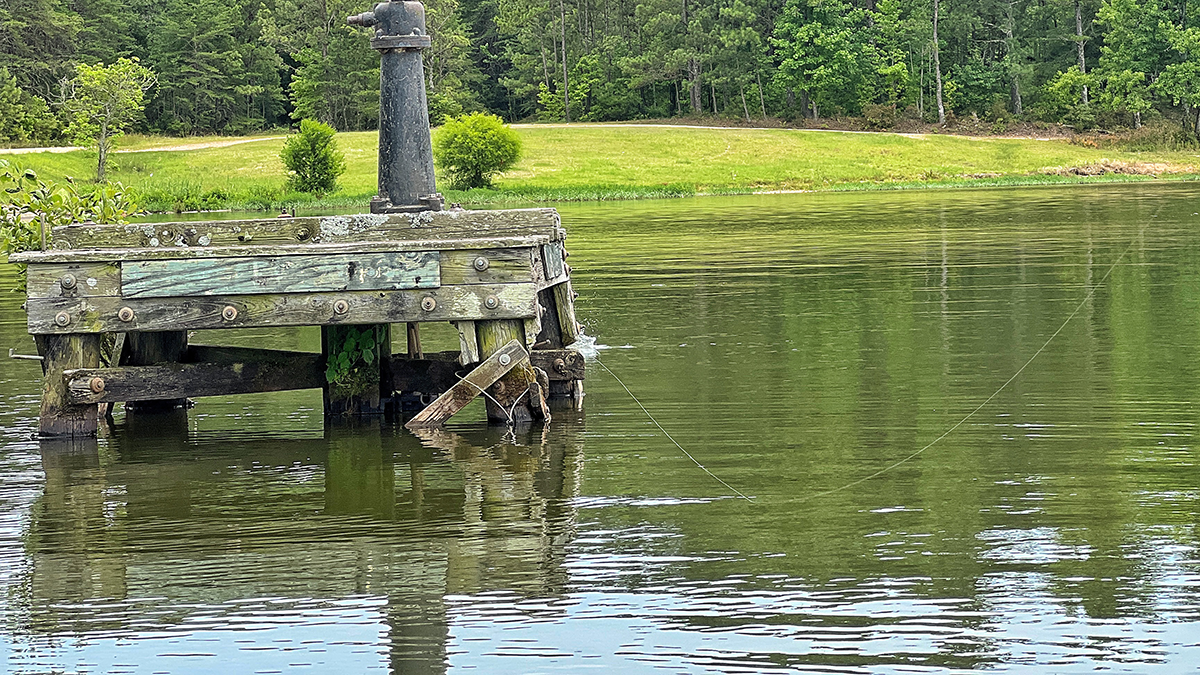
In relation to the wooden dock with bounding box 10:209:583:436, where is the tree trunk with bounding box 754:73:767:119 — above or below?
above

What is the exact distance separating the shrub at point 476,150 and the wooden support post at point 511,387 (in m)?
54.7

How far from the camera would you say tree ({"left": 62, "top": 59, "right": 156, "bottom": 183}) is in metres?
68.2

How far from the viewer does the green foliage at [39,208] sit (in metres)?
12.9

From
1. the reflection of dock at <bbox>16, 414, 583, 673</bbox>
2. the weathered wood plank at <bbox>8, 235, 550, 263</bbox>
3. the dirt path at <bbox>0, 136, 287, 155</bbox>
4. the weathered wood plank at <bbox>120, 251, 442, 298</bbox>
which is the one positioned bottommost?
the reflection of dock at <bbox>16, 414, 583, 673</bbox>

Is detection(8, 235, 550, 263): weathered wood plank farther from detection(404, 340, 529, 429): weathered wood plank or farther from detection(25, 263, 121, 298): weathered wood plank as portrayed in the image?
detection(404, 340, 529, 429): weathered wood plank

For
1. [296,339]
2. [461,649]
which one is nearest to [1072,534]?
[461,649]

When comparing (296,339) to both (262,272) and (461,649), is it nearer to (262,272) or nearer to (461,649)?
(262,272)

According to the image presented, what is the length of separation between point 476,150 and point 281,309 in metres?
55.4

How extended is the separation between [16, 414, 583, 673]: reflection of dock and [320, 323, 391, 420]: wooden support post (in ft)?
2.17

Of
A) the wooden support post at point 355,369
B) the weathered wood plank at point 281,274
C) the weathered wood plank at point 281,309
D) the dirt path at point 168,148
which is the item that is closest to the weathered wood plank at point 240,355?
the wooden support post at point 355,369

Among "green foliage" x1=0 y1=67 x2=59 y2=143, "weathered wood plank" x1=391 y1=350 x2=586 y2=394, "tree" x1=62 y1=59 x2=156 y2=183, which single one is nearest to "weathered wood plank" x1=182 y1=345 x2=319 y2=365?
"weathered wood plank" x1=391 y1=350 x2=586 y2=394

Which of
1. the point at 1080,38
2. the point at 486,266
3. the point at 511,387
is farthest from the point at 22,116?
the point at 486,266

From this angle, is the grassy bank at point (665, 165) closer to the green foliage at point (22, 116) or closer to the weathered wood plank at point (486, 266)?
the green foliage at point (22, 116)

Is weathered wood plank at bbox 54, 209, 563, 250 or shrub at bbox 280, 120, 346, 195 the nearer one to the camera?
weathered wood plank at bbox 54, 209, 563, 250
